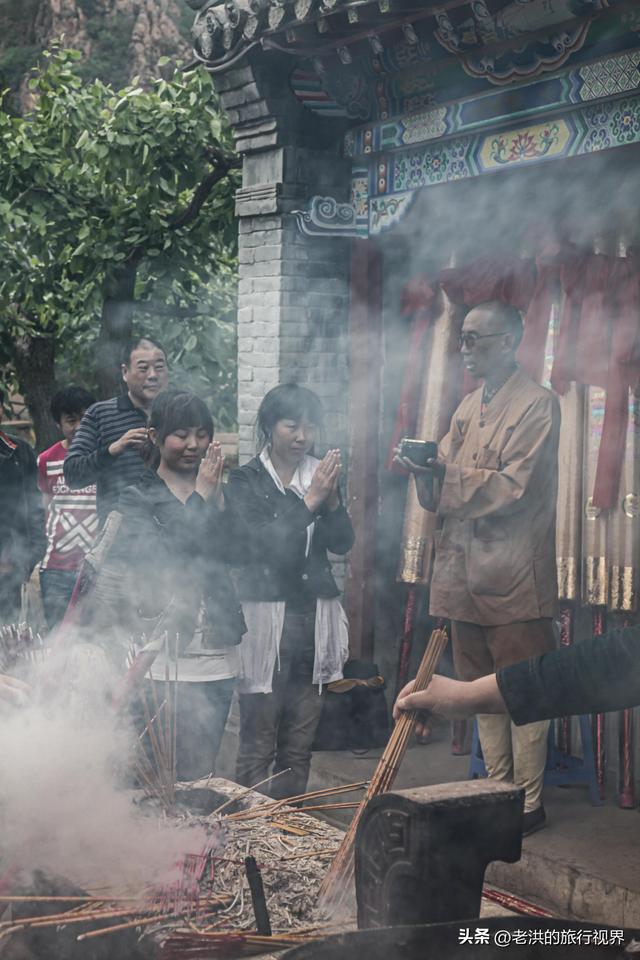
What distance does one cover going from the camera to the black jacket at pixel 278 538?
5098 mm

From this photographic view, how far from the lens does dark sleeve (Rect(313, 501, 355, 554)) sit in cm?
528

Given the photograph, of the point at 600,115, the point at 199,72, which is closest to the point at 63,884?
the point at 600,115

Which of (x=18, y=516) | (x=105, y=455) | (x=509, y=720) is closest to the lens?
(x=509, y=720)

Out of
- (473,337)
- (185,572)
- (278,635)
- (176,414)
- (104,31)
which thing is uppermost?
(104,31)

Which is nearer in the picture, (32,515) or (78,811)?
(78,811)

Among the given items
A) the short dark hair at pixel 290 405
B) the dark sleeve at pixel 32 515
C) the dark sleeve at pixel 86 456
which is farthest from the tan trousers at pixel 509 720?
the dark sleeve at pixel 32 515

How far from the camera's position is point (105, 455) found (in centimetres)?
575

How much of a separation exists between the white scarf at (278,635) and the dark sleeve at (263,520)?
0.42 feet

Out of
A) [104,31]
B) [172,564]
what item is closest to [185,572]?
[172,564]

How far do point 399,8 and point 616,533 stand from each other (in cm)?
265

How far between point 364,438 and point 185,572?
2324mm

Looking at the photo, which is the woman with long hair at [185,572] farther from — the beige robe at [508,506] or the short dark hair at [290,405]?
the beige robe at [508,506]

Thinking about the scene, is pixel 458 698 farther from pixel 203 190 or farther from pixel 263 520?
pixel 203 190

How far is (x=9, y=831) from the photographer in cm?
337
